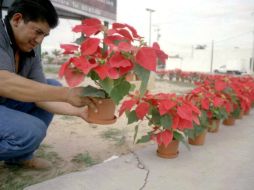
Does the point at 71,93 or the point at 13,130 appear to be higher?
the point at 71,93

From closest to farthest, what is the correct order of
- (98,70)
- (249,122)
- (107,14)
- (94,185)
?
(98,70) → (94,185) → (249,122) → (107,14)

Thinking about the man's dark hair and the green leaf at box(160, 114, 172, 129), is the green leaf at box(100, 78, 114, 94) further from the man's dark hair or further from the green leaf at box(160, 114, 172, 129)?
the green leaf at box(160, 114, 172, 129)

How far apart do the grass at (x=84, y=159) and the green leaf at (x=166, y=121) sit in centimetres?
66

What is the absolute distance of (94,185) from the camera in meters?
2.04

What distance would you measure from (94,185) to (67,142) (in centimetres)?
131

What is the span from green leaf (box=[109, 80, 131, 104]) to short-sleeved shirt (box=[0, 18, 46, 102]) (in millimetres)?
592

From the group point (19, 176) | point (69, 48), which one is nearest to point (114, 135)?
point (19, 176)

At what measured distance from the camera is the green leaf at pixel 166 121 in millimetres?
2396

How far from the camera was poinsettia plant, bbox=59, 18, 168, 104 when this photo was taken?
1684mm

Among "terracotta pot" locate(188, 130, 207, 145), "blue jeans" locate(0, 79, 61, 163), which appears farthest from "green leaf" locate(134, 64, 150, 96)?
"terracotta pot" locate(188, 130, 207, 145)

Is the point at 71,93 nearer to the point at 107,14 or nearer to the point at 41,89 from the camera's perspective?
the point at 41,89

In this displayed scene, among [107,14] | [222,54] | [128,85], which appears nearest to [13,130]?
[128,85]

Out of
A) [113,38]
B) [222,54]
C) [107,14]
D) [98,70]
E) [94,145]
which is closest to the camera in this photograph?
[98,70]

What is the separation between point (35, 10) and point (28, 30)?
0.13 m
